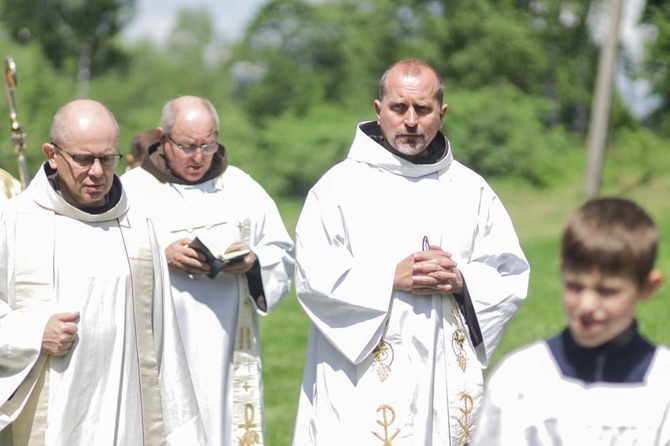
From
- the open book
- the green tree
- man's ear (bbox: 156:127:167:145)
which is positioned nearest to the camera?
the open book

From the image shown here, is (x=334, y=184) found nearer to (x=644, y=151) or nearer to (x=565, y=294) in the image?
(x=565, y=294)

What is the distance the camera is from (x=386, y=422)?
5.09m

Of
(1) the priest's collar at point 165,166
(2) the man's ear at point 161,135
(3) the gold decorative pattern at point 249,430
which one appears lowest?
(3) the gold decorative pattern at point 249,430

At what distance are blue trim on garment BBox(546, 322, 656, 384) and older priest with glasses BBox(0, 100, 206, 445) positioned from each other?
2.15 meters

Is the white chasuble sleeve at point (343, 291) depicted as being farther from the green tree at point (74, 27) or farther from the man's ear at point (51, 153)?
the green tree at point (74, 27)

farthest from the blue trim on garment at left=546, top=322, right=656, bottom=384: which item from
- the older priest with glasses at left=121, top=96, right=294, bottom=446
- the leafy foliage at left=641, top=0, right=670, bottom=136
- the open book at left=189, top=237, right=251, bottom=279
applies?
the leafy foliage at left=641, top=0, right=670, bottom=136

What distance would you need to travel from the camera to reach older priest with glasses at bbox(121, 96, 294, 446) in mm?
6289

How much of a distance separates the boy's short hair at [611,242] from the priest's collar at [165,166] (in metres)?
3.44

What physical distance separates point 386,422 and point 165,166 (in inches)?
87.3

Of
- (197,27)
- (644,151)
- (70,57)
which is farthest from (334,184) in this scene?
(197,27)

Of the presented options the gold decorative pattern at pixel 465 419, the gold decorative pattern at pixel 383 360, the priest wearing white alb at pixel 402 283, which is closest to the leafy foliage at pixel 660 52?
the priest wearing white alb at pixel 402 283

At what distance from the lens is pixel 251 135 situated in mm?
33344

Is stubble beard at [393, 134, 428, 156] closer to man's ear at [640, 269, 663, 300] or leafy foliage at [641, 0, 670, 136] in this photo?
man's ear at [640, 269, 663, 300]

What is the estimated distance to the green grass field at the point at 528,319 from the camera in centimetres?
1008
